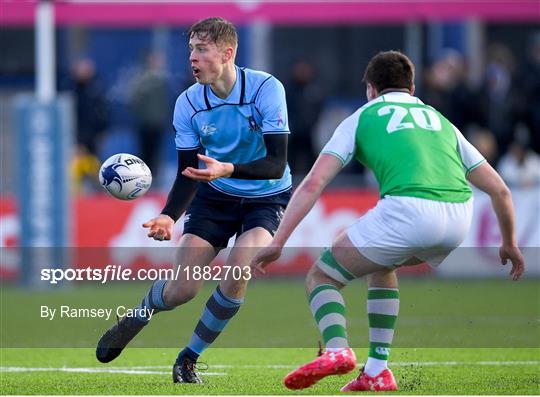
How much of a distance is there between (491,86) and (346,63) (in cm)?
430

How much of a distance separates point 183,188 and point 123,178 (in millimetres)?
394

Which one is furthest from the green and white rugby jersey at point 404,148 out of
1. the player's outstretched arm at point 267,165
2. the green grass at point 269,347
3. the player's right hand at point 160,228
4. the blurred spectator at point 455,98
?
the blurred spectator at point 455,98

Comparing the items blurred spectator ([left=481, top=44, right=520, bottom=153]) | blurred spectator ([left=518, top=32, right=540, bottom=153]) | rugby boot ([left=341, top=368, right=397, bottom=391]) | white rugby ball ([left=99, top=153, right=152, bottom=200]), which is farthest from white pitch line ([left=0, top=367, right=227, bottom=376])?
blurred spectator ([left=518, top=32, right=540, bottom=153])

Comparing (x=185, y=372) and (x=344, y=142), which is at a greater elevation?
(x=344, y=142)

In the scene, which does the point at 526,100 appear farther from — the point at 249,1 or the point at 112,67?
the point at 112,67

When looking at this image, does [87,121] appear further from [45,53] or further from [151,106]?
[45,53]

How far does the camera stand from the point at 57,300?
47.0 ft

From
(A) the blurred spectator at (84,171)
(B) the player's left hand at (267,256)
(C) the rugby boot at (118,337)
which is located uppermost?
(B) the player's left hand at (267,256)

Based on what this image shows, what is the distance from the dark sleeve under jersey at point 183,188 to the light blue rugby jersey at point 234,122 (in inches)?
2.3

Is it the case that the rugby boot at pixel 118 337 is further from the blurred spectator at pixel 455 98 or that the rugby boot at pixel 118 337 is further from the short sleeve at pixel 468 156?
the blurred spectator at pixel 455 98

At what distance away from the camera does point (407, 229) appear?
24.0 feet

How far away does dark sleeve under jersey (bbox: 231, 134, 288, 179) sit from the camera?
8.14 metres

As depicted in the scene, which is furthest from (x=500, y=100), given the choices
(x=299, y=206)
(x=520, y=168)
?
(x=299, y=206)

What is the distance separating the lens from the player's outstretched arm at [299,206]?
7270 millimetres
